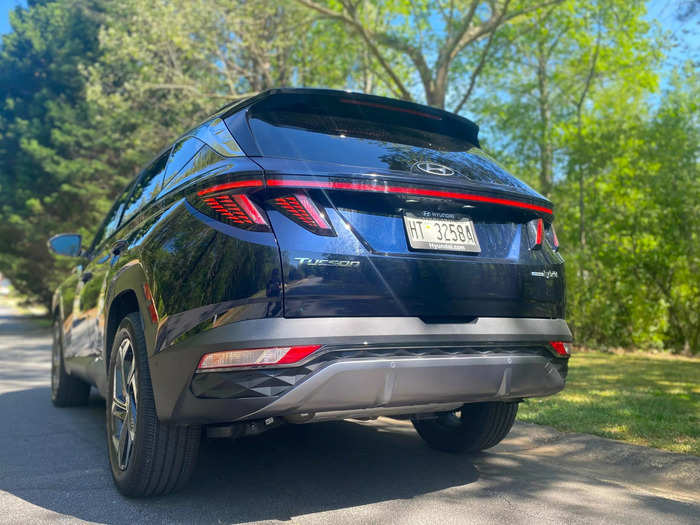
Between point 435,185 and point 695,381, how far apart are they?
597 centimetres

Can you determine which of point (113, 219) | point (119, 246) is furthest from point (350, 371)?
point (113, 219)

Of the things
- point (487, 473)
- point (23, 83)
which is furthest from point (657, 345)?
point (23, 83)

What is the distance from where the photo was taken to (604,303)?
41.2 feet

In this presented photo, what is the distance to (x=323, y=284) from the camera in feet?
9.06

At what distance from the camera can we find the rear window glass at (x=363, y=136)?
3.10 meters

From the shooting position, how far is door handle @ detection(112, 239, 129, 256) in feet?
13.1

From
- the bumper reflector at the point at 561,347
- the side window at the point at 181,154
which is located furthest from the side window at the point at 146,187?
the bumper reflector at the point at 561,347

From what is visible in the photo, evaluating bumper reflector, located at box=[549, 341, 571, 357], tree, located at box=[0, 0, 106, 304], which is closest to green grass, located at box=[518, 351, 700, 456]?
bumper reflector, located at box=[549, 341, 571, 357]

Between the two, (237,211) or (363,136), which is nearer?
(237,211)

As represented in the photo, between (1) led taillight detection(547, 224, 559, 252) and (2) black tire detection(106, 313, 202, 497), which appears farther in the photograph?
(1) led taillight detection(547, 224, 559, 252)

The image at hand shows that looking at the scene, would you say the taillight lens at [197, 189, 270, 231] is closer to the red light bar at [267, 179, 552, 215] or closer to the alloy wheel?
the red light bar at [267, 179, 552, 215]

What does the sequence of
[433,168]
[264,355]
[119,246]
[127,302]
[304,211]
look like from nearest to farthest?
1. [264,355]
2. [304,211]
3. [433,168]
4. [127,302]
5. [119,246]

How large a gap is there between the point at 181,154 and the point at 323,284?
1.52 metres

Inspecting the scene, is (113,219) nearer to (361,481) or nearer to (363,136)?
(363,136)
